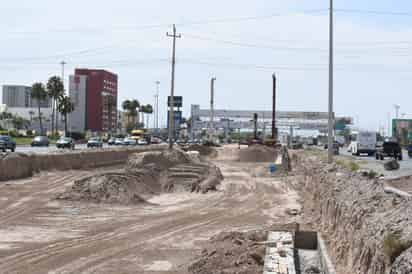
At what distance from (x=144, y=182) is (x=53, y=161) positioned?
489 inches

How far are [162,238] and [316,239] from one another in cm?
445

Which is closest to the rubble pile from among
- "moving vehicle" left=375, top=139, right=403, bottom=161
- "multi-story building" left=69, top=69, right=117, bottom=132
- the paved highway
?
the paved highway

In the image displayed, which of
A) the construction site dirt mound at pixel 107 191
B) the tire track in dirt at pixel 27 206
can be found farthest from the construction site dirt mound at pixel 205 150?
the construction site dirt mound at pixel 107 191

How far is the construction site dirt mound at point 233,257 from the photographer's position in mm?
13992

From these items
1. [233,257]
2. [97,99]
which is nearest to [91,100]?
[97,99]

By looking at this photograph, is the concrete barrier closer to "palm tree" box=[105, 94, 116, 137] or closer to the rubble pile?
the rubble pile

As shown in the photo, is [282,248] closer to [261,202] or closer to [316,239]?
[316,239]

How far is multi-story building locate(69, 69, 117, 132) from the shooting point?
15200cm

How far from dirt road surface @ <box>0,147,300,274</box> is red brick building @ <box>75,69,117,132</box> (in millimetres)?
118418

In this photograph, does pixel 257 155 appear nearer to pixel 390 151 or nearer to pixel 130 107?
pixel 390 151

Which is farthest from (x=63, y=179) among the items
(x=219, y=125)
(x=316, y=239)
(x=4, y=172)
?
(x=219, y=125)

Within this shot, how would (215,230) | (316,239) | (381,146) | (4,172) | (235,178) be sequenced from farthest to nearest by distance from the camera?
(381,146), (235,178), (4,172), (215,230), (316,239)

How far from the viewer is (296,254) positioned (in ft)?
54.5

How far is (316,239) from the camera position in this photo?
1786cm
